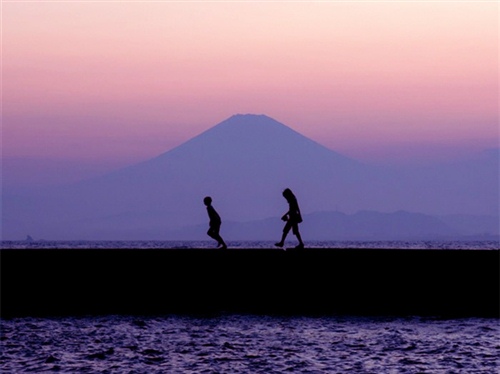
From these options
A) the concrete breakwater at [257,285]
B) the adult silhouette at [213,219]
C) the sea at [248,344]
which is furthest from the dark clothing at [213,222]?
the sea at [248,344]

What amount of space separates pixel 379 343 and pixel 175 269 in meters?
6.65

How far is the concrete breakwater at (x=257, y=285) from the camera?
24.8 m

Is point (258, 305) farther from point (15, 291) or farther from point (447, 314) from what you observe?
point (15, 291)

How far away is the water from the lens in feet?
60.2

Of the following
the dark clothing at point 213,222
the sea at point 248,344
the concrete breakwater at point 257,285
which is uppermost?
the dark clothing at point 213,222

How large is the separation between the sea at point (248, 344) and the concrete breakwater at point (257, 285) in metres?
0.66

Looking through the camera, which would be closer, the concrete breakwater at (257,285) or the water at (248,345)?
the water at (248,345)

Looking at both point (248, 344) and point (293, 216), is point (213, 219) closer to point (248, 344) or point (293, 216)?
point (293, 216)

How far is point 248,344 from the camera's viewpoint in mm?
20594

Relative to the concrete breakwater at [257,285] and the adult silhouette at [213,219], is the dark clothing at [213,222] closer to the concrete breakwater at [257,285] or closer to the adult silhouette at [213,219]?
the adult silhouette at [213,219]

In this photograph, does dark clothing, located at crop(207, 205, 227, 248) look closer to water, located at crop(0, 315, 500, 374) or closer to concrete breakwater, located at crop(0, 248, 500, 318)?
concrete breakwater, located at crop(0, 248, 500, 318)

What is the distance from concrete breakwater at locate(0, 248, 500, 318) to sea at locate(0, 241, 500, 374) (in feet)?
2.18

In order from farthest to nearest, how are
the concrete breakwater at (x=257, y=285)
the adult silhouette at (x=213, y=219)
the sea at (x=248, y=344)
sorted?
the adult silhouette at (x=213, y=219), the concrete breakwater at (x=257, y=285), the sea at (x=248, y=344)

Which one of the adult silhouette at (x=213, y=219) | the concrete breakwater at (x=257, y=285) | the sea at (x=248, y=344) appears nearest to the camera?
the sea at (x=248, y=344)
